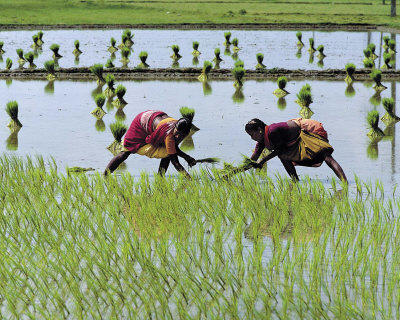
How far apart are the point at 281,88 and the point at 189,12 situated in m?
25.9

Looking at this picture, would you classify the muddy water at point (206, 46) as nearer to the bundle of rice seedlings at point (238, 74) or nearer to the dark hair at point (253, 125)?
the bundle of rice seedlings at point (238, 74)

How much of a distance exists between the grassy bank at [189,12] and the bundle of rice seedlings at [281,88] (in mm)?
18809

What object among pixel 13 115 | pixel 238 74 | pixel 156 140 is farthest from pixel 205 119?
pixel 156 140

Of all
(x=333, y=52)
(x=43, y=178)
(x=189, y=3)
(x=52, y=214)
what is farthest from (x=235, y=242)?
(x=189, y=3)

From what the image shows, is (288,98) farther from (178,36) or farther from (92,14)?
(92,14)

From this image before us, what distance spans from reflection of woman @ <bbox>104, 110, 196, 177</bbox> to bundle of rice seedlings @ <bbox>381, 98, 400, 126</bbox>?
5.04m

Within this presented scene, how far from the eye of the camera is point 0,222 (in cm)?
661

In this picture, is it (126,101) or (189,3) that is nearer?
(126,101)

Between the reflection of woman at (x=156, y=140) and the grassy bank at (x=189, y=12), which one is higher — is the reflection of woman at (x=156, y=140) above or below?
below

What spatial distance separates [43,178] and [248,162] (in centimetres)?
205

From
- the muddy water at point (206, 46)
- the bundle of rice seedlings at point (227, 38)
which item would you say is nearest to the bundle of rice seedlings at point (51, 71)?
the muddy water at point (206, 46)

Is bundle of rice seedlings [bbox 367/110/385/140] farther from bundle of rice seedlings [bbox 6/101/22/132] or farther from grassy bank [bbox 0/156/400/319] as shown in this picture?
bundle of rice seedlings [bbox 6/101/22/132]

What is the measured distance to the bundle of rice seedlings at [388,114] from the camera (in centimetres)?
1229

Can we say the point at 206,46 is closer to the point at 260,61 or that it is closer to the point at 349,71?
the point at 260,61
